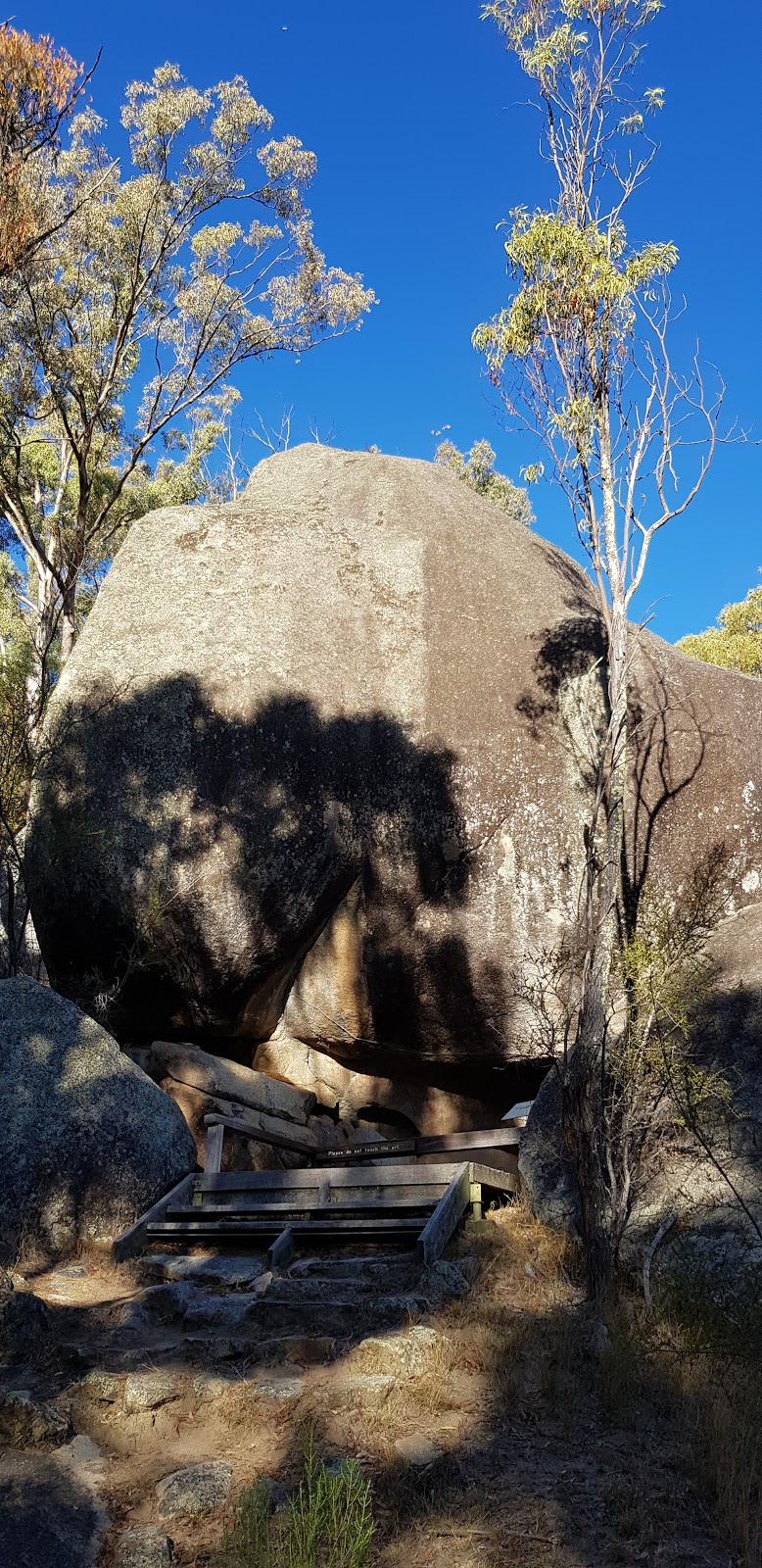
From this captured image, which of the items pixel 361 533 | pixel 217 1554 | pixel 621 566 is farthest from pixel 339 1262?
pixel 361 533

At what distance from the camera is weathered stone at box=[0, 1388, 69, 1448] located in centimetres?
580

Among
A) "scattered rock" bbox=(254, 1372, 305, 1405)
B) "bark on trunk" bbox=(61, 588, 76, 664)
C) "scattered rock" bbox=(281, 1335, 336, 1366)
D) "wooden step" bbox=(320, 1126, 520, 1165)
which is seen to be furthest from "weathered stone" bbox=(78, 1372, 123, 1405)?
"bark on trunk" bbox=(61, 588, 76, 664)

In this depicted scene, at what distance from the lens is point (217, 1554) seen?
5.05 metres

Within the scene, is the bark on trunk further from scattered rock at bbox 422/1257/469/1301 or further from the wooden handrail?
scattered rock at bbox 422/1257/469/1301

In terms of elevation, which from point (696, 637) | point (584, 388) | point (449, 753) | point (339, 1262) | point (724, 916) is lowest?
point (339, 1262)

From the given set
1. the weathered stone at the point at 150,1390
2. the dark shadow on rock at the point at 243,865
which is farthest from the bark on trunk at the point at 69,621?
the weathered stone at the point at 150,1390

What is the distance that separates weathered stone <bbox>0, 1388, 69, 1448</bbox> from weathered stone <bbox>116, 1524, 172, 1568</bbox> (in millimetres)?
766

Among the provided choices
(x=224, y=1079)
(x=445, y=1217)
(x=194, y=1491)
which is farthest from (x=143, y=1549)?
(x=224, y=1079)

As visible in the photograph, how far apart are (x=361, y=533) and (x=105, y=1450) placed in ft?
37.7

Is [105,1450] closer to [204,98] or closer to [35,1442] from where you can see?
[35,1442]

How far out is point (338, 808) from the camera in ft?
44.5

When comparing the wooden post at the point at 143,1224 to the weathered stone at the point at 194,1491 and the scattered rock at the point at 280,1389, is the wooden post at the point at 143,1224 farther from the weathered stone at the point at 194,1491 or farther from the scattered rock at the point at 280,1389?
the weathered stone at the point at 194,1491

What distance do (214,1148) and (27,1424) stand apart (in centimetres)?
601

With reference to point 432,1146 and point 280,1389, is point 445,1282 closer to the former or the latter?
point 280,1389
